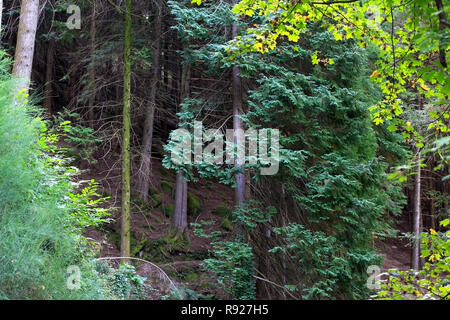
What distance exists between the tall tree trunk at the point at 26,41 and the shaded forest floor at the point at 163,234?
10.2 ft

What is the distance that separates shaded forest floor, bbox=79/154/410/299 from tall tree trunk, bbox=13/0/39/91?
3105 mm

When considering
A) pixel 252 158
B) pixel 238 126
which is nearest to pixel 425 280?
pixel 252 158

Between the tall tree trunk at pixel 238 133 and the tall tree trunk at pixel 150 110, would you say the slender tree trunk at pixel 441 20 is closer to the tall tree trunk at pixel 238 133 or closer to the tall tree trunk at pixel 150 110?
the tall tree trunk at pixel 238 133

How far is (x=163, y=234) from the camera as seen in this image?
12188 millimetres

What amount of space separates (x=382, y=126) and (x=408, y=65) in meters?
6.52

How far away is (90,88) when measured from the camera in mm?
11219

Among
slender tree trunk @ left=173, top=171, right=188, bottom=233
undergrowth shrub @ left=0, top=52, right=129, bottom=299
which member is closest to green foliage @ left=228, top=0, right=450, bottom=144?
undergrowth shrub @ left=0, top=52, right=129, bottom=299

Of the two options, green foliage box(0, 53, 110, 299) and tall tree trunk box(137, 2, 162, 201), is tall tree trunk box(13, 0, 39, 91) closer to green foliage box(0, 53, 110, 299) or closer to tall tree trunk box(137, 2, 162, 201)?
green foliage box(0, 53, 110, 299)

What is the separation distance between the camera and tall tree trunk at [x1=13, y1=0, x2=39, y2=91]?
23.8 ft

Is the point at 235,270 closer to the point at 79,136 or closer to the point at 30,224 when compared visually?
the point at 30,224

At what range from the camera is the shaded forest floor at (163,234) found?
8.93 meters

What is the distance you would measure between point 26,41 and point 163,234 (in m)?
6.82

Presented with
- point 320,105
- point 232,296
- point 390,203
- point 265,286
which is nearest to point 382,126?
point 390,203
